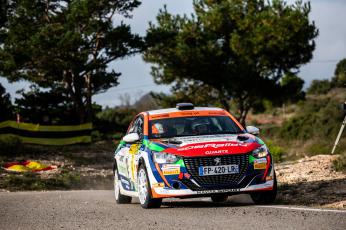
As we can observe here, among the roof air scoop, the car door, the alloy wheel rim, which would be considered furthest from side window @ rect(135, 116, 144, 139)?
the alloy wheel rim

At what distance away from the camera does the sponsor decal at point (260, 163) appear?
1164 centimetres

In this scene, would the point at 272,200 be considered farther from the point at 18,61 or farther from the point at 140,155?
the point at 18,61

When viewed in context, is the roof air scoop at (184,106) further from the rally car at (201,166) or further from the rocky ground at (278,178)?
the rocky ground at (278,178)

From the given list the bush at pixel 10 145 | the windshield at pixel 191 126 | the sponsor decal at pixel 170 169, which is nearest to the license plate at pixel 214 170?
the sponsor decal at pixel 170 169

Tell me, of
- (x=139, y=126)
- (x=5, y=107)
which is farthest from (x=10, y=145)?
(x=139, y=126)

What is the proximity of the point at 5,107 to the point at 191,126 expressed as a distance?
35.8 meters

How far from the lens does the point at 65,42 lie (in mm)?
39688

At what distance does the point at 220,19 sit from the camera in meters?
56.7

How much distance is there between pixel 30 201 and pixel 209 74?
4056 centimetres

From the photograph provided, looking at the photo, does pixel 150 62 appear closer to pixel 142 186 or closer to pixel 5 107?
pixel 5 107

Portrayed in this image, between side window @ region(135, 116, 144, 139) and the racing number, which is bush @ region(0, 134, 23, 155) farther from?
the racing number

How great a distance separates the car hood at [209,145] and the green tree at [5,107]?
3360 centimetres

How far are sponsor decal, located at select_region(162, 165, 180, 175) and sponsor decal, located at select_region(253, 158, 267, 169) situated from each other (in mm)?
1156

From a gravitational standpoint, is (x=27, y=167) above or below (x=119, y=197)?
below
